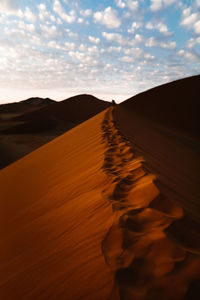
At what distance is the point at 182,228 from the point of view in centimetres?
134

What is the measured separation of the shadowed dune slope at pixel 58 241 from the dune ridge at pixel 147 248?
0.28ft

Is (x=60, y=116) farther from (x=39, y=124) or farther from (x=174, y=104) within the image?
(x=174, y=104)

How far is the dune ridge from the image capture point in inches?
38.1

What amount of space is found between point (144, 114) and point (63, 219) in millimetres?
11642

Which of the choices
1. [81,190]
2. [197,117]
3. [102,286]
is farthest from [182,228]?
[197,117]

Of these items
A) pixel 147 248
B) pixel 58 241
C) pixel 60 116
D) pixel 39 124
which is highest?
pixel 147 248

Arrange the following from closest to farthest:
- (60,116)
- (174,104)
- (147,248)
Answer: (147,248) → (174,104) → (60,116)

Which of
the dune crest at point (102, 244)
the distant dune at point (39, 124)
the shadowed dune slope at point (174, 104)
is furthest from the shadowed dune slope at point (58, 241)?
the shadowed dune slope at point (174, 104)

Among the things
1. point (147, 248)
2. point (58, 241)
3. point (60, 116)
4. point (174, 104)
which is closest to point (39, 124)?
point (60, 116)

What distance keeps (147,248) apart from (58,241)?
723mm

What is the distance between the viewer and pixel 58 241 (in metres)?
1.51

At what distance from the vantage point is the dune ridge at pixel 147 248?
38.1 inches

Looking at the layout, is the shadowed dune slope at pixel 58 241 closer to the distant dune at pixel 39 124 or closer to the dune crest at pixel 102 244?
the dune crest at pixel 102 244

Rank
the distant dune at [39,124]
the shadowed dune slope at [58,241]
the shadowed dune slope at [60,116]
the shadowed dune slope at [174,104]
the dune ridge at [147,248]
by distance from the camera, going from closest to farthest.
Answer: the dune ridge at [147,248] < the shadowed dune slope at [58,241] < the shadowed dune slope at [174,104] < the distant dune at [39,124] < the shadowed dune slope at [60,116]
